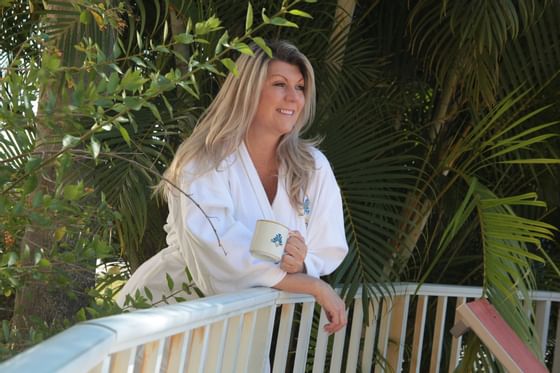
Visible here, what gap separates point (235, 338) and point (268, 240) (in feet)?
1.48

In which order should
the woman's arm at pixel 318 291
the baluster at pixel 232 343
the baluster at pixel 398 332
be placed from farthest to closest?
the baluster at pixel 398 332, the woman's arm at pixel 318 291, the baluster at pixel 232 343

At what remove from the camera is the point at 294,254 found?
2533mm

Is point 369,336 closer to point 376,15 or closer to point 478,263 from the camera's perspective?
point 478,263

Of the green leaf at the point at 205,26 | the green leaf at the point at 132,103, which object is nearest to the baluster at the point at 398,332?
the green leaf at the point at 205,26

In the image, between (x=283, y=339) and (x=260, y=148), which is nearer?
(x=283, y=339)

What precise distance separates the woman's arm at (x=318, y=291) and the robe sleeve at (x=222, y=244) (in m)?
0.03

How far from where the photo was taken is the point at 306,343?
8.46 feet

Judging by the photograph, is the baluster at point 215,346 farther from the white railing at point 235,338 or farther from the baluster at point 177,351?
the baluster at point 177,351

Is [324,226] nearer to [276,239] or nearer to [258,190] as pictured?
[258,190]

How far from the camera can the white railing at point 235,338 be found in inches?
38.6

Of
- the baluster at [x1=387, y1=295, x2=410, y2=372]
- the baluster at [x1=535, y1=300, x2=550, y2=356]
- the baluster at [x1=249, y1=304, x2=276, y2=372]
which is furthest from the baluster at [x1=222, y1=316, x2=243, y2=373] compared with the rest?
the baluster at [x1=535, y1=300, x2=550, y2=356]

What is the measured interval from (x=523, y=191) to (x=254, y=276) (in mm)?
2112

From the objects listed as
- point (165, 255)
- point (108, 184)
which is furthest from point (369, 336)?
point (108, 184)

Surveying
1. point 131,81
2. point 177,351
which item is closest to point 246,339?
point 177,351
